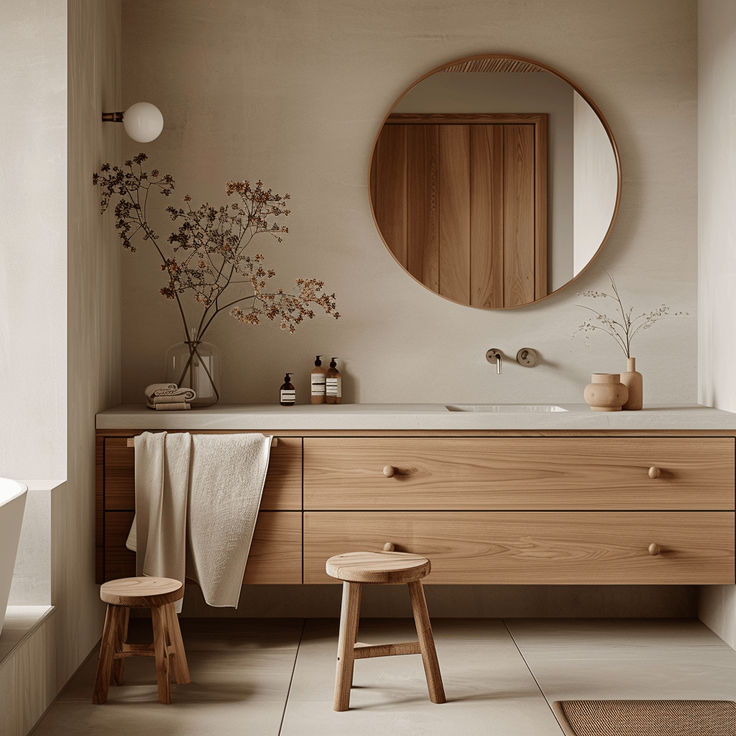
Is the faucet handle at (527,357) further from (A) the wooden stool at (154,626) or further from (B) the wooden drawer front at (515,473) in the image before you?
(A) the wooden stool at (154,626)

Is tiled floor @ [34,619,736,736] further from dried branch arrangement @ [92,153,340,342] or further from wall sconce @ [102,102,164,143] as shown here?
wall sconce @ [102,102,164,143]

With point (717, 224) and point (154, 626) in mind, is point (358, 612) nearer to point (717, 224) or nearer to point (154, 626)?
point (154, 626)

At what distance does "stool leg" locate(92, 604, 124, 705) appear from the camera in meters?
2.43

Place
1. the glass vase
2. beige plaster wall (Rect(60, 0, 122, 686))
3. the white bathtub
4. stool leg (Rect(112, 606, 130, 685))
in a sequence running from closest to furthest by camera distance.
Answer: the white bathtub → stool leg (Rect(112, 606, 130, 685)) → beige plaster wall (Rect(60, 0, 122, 686)) → the glass vase

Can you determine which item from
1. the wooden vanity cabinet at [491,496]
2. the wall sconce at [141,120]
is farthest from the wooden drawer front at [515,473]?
the wall sconce at [141,120]

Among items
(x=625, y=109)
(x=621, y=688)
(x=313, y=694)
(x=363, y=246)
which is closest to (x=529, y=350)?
(x=363, y=246)

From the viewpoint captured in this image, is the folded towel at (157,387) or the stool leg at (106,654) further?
the folded towel at (157,387)

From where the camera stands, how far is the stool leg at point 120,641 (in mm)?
2472

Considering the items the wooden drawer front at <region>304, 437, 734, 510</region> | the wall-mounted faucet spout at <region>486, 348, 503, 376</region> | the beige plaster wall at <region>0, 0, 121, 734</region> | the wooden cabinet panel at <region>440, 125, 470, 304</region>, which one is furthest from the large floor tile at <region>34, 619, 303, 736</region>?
the wooden cabinet panel at <region>440, 125, 470, 304</region>

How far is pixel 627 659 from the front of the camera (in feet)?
9.23

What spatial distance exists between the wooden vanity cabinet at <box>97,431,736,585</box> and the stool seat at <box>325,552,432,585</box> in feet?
1.16

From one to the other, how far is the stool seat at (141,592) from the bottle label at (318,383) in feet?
3.02

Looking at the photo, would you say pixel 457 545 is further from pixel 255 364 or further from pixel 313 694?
pixel 255 364

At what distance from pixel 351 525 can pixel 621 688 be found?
0.93 m
